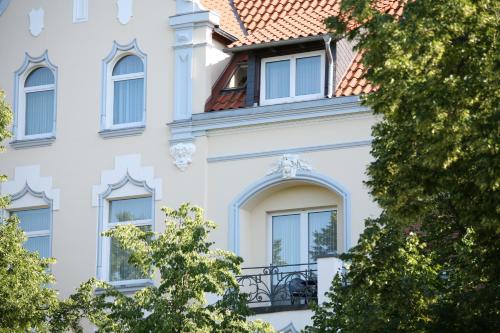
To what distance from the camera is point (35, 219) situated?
37531 millimetres

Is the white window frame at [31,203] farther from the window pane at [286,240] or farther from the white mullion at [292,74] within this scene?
the white mullion at [292,74]

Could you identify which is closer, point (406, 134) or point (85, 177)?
point (406, 134)

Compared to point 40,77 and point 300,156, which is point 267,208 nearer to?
point 300,156

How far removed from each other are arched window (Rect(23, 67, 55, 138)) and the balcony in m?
6.15

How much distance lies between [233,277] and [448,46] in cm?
854

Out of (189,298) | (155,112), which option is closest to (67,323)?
(189,298)

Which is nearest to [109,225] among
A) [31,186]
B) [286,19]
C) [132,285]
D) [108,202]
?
[108,202]

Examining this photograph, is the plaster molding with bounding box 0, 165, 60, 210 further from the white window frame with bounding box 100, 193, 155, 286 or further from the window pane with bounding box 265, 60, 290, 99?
the window pane with bounding box 265, 60, 290, 99

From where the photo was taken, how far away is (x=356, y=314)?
27.2 meters

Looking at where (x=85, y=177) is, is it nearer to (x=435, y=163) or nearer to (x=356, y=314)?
(x=356, y=314)

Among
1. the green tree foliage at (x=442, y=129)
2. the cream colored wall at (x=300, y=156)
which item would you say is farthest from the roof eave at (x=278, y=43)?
the green tree foliage at (x=442, y=129)

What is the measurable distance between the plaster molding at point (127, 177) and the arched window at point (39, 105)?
6.40ft

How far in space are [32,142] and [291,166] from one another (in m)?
6.31

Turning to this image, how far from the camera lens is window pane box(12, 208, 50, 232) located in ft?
123
